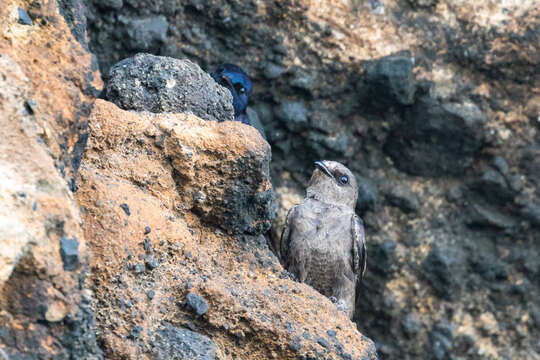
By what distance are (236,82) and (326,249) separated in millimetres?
1297

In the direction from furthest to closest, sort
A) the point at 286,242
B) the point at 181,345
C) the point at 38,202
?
the point at 286,242 → the point at 181,345 → the point at 38,202

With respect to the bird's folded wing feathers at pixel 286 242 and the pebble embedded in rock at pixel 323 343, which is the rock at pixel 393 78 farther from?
the pebble embedded in rock at pixel 323 343

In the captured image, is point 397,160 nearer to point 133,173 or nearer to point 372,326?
point 372,326

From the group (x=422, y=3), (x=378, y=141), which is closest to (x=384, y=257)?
(x=378, y=141)

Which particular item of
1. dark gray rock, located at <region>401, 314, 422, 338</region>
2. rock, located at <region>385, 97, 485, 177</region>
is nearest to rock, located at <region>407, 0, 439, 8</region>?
rock, located at <region>385, 97, 485, 177</region>

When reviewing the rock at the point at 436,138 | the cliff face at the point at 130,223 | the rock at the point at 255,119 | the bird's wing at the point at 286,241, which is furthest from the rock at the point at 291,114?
the cliff face at the point at 130,223

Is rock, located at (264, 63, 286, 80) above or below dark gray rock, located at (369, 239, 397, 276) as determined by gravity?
above

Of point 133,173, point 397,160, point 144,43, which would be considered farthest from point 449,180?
point 133,173

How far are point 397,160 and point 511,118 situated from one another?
838mm

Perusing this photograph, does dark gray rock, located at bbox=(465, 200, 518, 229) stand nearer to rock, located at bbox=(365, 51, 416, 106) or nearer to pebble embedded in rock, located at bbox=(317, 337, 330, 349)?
rock, located at bbox=(365, 51, 416, 106)

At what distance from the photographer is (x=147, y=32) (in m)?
4.68

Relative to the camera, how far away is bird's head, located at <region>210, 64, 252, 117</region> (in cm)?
462

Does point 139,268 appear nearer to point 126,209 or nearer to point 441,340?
point 126,209

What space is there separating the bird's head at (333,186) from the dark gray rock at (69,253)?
107 inches
